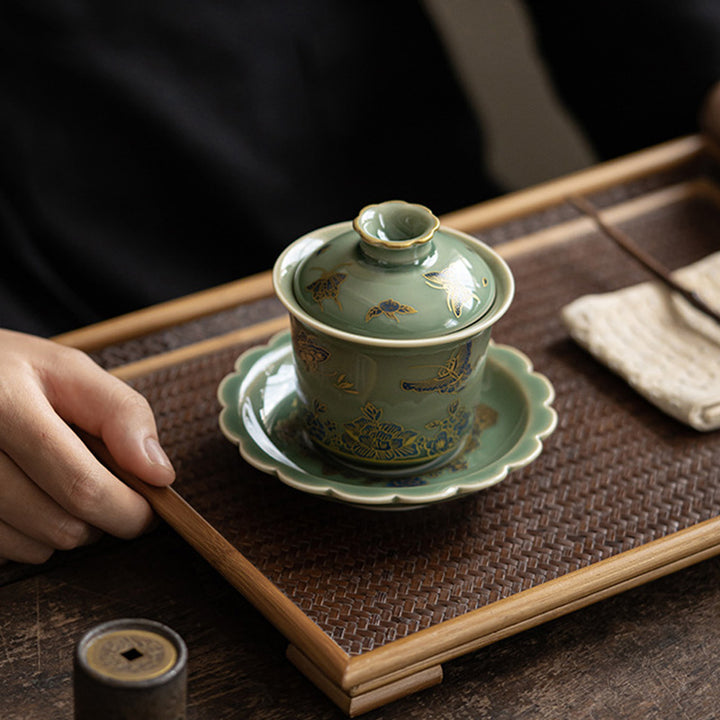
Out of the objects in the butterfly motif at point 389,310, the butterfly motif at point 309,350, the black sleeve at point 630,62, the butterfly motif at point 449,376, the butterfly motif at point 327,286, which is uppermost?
the butterfly motif at point 327,286

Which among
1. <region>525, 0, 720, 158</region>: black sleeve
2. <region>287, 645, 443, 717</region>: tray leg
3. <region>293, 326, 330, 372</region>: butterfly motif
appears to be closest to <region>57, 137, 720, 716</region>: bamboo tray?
<region>287, 645, 443, 717</region>: tray leg

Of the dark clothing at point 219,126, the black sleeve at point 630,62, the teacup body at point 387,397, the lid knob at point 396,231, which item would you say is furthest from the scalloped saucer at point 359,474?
the black sleeve at point 630,62

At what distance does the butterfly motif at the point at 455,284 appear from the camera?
568 millimetres

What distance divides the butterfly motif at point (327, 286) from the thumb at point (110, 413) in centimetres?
15

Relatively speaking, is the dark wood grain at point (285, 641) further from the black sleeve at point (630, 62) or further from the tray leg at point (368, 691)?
the black sleeve at point (630, 62)

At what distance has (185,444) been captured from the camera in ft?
2.25

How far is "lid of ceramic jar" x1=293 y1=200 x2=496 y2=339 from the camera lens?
1.83 feet

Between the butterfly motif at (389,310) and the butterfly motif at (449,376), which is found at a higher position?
the butterfly motif at (389,310)


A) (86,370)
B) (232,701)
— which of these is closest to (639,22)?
(86,370)

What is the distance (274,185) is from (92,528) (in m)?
0.63

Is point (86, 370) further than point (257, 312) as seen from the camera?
No

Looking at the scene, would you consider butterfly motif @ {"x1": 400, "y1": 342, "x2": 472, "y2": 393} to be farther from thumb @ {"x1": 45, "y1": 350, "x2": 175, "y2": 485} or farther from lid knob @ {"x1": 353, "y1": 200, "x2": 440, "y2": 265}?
thumb @ {"x1": 45, "y1": 350, "x2": 175, "y2": 485}

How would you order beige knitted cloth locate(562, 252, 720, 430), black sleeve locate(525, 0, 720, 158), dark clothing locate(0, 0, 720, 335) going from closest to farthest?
beige knitted cloth locate(562, 252, 720, 430), dark clothing locate(0, 0, 720, 335), black sleeve locate(525, 0, 720, 158)

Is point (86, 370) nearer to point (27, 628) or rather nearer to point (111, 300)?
point (27, 628)
